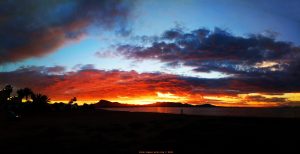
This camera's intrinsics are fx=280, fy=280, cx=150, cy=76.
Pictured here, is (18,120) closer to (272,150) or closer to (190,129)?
(190,129)

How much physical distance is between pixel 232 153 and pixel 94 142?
11.9 m

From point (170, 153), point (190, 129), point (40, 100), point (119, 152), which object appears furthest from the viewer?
point (40, 100)

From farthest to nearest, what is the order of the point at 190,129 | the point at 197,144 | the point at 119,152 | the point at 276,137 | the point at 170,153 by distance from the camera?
the point at 190,129 → the point at 276,137 → the point at 197,144 → the point at 119,152 → the point at 170,153

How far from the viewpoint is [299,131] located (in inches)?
1001

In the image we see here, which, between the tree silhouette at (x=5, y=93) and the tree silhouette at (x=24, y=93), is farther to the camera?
the tree silhouette at (x=24, y=93)

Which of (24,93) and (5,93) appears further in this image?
(24,93)

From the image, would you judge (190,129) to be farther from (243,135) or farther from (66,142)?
(66,142)

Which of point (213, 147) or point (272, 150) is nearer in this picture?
point (272, 150)

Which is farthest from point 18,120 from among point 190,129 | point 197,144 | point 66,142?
point 197,144

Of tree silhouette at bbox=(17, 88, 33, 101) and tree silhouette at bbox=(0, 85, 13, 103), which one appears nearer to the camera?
tree silhouette at bbox=(0, 85, 13, 103)

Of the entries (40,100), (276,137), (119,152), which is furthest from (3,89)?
(276,137)

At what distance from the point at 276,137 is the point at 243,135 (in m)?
2.58

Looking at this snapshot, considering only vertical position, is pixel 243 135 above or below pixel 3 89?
below

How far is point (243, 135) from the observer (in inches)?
944
